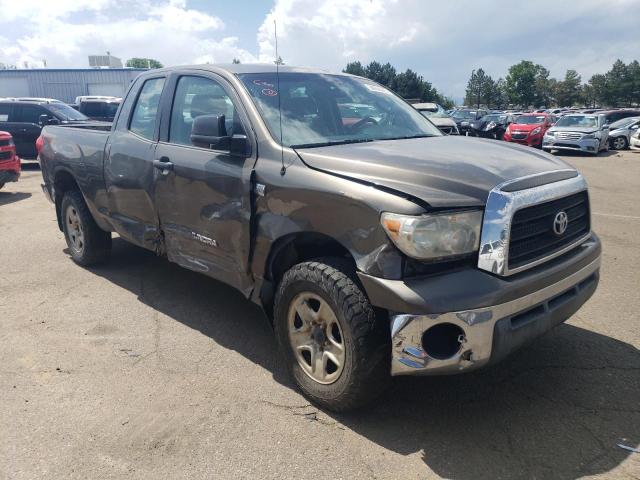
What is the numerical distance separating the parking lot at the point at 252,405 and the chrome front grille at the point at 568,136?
16.9 meters

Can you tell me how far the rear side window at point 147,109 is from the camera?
4484mm

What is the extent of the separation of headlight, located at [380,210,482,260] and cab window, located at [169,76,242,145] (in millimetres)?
1599

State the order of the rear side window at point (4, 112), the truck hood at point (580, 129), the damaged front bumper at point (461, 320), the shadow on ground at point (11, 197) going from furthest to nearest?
the truck hood at point (580, 129)
the rear side window at point (4, 112)
the shadow on ground at point (11, 197)
the damaged front bumper at point (461, 320)

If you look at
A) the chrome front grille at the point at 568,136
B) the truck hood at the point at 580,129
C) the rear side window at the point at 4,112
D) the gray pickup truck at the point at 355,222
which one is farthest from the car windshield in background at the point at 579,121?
the rear side window at the point at 4,112

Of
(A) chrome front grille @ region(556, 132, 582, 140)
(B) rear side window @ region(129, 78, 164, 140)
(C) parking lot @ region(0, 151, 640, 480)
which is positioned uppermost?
(B) rear side window @ region(129, 78, 164, 140)

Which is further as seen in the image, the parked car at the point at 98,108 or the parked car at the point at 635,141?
the parked car at the point at 635,141

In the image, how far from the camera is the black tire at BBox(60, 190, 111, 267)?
5.58 meters

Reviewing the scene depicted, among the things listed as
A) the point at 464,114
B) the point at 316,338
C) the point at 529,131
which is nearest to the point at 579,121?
the point at 529,131

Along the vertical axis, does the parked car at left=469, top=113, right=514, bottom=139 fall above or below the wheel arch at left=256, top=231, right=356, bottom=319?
above

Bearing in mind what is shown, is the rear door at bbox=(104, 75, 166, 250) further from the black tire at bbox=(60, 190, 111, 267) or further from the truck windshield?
the truck windshield

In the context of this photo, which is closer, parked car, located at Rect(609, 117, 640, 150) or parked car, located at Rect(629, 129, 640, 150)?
parked car, located at Rect(629, 129, 640, 150)

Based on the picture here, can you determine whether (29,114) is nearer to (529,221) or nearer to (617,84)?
(529,221)

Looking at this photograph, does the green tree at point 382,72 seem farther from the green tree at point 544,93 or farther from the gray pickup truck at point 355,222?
the gray pickup truck at point 355,222

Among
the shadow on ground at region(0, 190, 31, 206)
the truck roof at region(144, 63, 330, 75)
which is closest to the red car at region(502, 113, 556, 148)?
the shadow on ground at region(0, 190, 31, 206)
